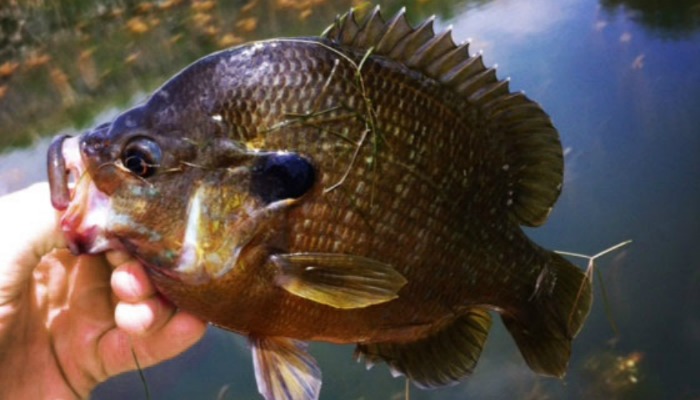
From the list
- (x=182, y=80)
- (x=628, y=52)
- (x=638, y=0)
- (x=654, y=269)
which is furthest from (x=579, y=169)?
(x=182, y=80)

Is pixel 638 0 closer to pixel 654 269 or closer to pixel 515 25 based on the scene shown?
pixel 515 25

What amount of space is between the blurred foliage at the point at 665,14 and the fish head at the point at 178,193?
3.71 meters

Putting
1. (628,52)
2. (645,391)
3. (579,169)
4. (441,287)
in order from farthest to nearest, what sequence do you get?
(628,52) → (579,169) → (645,391) → (441,287)

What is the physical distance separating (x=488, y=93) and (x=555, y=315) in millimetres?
Answer: 389

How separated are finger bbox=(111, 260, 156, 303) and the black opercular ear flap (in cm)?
24

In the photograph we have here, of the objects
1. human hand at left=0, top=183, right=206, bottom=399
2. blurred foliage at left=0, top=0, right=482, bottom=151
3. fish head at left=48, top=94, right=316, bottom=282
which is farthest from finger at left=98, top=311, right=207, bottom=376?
blurred foliage at left=0, top=0, right=482, bottom=151

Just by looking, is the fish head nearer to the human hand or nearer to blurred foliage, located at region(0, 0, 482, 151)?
the human hand

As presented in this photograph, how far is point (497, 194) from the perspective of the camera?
109cm


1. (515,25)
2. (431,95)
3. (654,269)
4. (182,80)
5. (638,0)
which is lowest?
(654,269)

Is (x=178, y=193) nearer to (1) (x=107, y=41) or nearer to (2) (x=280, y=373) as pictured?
(2) (x=280, y=373)

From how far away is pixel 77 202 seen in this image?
929mm

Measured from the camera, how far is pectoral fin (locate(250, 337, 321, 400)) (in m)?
1.00

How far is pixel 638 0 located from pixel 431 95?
3908 millimetres

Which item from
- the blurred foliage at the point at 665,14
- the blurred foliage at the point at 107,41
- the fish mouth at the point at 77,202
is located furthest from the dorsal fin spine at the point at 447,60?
the blurred foliage at the point at 107,41
